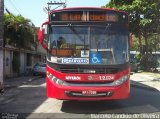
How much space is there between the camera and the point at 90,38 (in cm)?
1260

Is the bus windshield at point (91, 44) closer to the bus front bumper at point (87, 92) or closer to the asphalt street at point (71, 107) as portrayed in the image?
the bus front bumper at point (87, 92)

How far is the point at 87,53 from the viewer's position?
492 inches

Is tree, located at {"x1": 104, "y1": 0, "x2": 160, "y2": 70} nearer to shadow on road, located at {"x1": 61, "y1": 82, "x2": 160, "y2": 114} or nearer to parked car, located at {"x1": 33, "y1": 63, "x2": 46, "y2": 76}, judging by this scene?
parked car, located at {"x1": 33, "y1": 63, "x2": 46, "y2": 76}

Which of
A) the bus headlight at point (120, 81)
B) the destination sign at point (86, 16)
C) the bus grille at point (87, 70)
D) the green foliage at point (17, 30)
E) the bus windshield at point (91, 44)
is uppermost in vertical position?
the green foliage at point (17, 30)

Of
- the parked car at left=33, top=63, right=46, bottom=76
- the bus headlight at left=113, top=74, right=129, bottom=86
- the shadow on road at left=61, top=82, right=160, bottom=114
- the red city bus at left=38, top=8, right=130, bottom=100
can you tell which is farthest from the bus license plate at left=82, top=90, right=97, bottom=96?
the parked car at left=33, top=63, right=46, bottom=76

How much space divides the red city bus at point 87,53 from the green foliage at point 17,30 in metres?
24.3

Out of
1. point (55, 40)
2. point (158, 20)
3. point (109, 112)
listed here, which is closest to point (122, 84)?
point (109, 112)

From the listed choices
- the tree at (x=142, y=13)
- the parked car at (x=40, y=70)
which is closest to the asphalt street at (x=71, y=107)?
the parked car at (x=40, y=70)

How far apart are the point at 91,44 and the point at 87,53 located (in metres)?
0.33

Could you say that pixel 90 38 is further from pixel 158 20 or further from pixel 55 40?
pixel 158 20

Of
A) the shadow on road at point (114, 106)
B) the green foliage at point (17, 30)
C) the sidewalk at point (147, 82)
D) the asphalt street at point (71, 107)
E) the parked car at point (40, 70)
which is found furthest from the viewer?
the parked car at point (40, 70)

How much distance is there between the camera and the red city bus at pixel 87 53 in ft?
40.2

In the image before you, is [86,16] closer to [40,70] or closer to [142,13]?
[40,70]

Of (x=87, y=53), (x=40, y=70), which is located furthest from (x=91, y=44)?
(x=40, y=70)
